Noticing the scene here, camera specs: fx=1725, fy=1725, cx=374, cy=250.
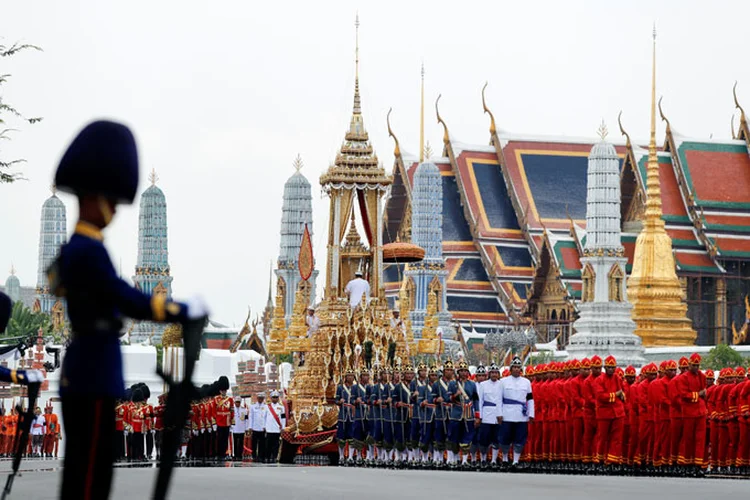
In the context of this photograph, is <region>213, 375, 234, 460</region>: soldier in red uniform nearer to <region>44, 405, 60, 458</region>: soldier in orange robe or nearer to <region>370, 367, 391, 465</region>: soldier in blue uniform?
<region>370, 367, 391, 465</region>: soldier in blue uniform

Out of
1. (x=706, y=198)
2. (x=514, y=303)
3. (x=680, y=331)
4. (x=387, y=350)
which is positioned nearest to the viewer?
(x=387, y=350)

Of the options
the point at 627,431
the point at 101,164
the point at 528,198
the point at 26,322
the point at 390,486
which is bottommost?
the point at 390,486

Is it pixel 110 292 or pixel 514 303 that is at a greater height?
pixel 514 303

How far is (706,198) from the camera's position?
196 feet

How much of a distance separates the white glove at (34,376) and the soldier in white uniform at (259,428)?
17.0m

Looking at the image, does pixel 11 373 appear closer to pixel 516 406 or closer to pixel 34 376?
pixel 34 376

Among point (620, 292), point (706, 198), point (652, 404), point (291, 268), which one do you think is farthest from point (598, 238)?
point (652, 404)

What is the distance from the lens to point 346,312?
24.1 m

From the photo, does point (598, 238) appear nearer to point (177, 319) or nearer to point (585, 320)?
→ point (585, 320)

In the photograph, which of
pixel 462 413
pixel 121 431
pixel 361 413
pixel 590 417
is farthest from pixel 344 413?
pixel 121 431

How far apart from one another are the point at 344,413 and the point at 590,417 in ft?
15.4

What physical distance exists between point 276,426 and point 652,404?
952cm

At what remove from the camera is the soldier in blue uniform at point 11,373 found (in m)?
8.49

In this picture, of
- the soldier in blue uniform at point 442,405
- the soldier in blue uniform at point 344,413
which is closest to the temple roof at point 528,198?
the soldier in blue uniform at point 344,413
